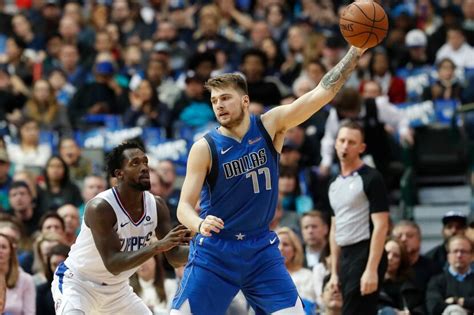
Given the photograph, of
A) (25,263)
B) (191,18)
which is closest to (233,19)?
(191,18)

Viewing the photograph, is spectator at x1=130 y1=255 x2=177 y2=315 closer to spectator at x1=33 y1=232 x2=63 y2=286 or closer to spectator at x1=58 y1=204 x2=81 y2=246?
spectator at x1=33 y1=232 x2=63 y2=286

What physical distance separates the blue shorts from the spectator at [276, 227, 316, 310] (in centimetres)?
334

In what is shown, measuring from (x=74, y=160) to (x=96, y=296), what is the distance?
6.44 m

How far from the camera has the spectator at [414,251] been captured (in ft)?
37.8

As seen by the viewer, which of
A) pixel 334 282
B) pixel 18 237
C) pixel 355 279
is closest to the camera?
pixel 355 279

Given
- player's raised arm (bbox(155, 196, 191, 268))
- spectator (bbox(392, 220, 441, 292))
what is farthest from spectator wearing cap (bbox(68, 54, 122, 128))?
player's raised arm (bbox(155, 196, 191, 268))

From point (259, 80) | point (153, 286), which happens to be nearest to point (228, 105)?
point (153, 286)

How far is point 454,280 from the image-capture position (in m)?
11.0

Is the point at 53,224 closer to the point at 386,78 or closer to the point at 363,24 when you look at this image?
the point at 363,24

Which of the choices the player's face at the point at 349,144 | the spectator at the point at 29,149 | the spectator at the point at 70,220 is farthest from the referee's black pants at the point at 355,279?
the spectator at the point at 29,149

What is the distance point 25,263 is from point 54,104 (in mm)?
4619

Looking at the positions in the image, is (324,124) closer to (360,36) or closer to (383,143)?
(383,143)

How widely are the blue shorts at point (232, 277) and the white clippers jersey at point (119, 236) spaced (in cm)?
62

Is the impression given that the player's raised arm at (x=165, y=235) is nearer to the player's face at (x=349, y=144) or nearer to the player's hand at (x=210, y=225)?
the player's hand at (x=210, y=225)
